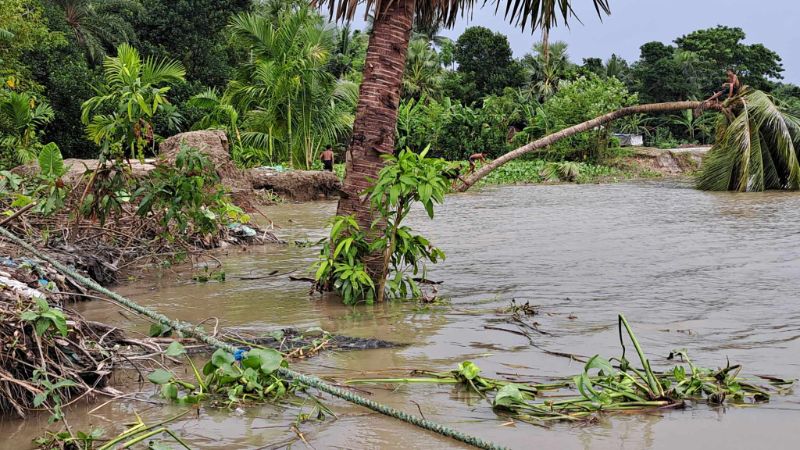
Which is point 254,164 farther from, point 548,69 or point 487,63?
point 548,69

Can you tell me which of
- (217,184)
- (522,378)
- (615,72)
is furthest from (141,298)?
(615,72)

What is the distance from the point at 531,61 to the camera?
48.5m

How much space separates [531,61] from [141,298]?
44.2m

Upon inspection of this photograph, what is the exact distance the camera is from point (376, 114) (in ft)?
21.0

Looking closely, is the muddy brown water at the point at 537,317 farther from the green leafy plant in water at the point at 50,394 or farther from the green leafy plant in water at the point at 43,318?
the green leafy plant in water at the point at 43,318

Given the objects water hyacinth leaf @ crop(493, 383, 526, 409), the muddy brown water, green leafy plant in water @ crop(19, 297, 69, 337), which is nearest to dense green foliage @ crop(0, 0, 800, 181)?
the muddy brown water

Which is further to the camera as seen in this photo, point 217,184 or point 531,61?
point 531,61

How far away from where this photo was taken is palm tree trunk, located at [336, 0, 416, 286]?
6367 millimetres

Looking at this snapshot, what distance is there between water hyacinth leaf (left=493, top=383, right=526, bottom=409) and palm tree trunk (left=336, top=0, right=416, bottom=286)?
2770 millimetres

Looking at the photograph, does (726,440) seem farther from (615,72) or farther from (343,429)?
(615,72)

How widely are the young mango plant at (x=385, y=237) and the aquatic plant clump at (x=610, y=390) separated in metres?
1.90

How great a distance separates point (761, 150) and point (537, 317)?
14731 mm

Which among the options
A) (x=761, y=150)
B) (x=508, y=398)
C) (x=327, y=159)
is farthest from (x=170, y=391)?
(x=327, y=159)

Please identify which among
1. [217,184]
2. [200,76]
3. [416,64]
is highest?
[416,64]
